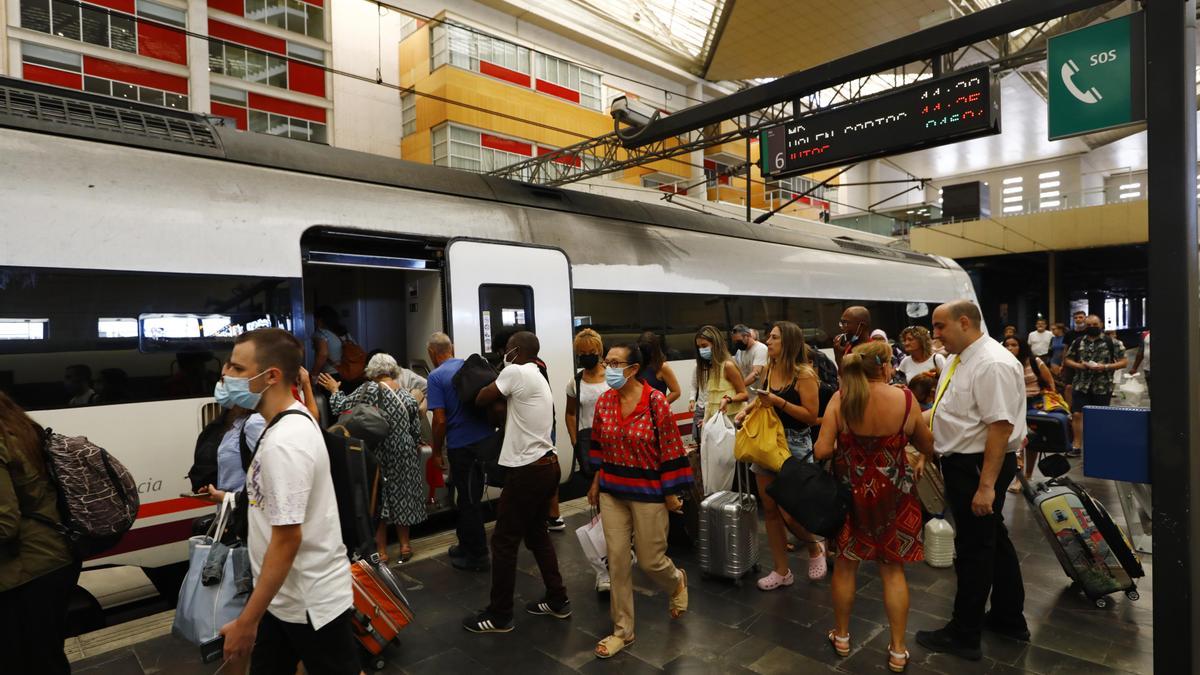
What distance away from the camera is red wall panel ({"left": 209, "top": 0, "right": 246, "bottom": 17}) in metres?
16.5

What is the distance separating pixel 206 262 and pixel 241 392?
2389 mm

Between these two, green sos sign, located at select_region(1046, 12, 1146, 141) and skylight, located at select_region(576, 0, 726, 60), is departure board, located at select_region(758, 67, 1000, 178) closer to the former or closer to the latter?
green sos sign, located at select_region(1046, 12, 1146, 141)

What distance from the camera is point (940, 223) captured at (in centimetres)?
2703

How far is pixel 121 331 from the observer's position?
3809 millimetres

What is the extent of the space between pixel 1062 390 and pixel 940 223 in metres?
18.3

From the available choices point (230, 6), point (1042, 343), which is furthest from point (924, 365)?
point (230, 6)

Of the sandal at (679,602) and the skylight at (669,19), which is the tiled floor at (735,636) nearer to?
the sandal at (679,602)

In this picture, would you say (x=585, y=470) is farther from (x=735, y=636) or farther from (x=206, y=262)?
(x=206, y=262)

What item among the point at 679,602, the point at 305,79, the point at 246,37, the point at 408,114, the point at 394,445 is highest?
the point at 246,37

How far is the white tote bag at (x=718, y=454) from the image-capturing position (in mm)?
4590

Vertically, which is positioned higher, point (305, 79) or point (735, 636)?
point (305, 79)

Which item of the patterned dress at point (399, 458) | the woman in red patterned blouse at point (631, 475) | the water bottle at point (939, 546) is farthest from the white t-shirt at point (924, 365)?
the patterned dress at point (399, 458)

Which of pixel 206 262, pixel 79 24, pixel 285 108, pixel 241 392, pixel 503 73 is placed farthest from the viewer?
pixel 503 73

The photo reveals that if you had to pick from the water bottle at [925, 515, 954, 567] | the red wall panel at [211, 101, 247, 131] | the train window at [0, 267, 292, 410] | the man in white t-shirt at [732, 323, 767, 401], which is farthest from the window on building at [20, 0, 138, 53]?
the water bottle at [925, 515, 954, 567]
